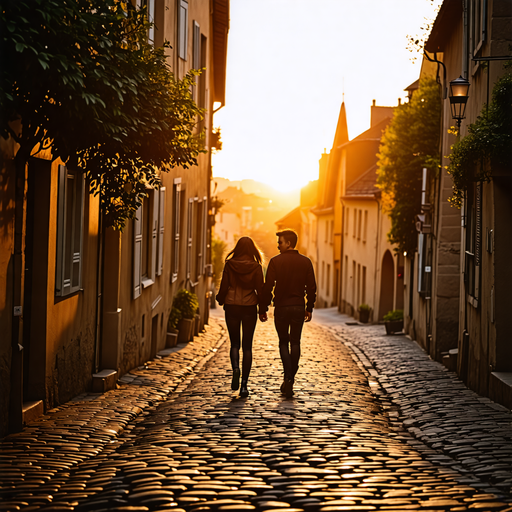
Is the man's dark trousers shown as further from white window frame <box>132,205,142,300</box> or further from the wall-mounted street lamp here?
the wall-mounted street lamp

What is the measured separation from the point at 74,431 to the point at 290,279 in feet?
10.3

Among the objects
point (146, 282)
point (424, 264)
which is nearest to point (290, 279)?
point (146, 282)

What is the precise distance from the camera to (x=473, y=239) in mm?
11727

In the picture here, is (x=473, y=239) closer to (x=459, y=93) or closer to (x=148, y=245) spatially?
(x=459, y=93)

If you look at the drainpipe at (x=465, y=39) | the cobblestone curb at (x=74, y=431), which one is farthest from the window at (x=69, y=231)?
the drainpipe at (x=465, y=39)

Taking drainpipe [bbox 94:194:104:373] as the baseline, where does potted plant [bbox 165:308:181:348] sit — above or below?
below

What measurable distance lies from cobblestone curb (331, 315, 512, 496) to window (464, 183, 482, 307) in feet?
4.57

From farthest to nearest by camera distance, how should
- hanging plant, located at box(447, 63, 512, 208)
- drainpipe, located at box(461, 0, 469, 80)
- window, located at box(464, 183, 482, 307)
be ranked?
drainpipe, located at box(461, 0, 469, 80), window, located at box(464, 183, 482, 307), hanging plant, located at box(447, 63, 512, 208)

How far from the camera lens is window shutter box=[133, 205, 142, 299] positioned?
11.8 meters

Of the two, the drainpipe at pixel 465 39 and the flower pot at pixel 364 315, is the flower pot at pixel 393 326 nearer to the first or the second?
the flower pot at pixel 364 315


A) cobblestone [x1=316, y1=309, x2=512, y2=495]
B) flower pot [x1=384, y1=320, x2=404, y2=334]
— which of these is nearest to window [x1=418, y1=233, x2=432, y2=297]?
cobblestone [x1=316, y1=309, x2=512, y2=495]

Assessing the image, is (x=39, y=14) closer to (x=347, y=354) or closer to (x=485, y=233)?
(x=485, y=233)

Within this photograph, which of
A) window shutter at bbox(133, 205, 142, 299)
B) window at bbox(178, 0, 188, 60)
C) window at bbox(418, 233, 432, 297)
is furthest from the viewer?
window at bbox(418, 233, 432, 297)

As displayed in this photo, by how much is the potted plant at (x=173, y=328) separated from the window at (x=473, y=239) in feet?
19.4
